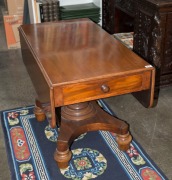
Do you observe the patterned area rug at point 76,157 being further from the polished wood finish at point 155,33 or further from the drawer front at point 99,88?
the polished wood finish at point 155,33

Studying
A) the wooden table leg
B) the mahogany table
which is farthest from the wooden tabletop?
the wooden table leg

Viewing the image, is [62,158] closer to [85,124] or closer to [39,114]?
[85,124]

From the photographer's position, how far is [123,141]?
182 centimetres

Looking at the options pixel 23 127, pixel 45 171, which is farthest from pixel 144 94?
pixel 23 127

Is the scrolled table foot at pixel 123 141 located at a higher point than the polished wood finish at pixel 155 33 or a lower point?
lower

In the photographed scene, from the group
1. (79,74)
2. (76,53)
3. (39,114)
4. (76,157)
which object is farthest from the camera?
(39,114)

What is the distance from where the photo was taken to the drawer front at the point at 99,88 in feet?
4.68

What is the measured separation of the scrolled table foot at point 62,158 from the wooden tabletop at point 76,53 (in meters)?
0.47

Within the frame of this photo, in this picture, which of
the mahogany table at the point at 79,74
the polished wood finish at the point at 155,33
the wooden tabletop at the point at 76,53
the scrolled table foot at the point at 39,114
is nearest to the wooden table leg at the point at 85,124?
the mahogany table at the point at 79,74

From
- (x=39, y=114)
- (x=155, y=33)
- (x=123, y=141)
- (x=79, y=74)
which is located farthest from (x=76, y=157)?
(x=155, y=33)

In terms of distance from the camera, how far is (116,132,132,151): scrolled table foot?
1818mm

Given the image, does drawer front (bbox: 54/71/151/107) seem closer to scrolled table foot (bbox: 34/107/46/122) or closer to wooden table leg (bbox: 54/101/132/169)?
wooden table leg (bbox: 54/101/132/169)

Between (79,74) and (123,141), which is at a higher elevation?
(79,74)

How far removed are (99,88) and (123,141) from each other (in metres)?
0.47
